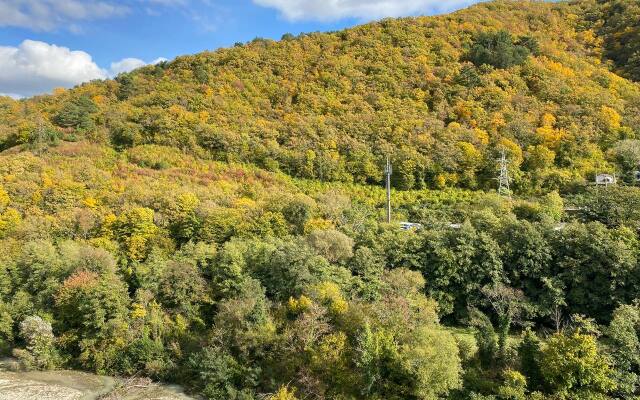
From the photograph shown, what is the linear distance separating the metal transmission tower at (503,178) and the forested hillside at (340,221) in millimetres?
1137

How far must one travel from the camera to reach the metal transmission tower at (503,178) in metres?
38.8

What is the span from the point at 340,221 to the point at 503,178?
17516 millimetres

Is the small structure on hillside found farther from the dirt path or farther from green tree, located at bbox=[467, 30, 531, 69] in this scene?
the dirt path

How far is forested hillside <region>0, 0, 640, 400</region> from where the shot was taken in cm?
2042

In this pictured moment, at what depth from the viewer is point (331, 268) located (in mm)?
24578

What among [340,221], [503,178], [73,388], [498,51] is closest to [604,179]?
[503,178]

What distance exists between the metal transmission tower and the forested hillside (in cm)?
114

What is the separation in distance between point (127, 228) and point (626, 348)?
1124 inches

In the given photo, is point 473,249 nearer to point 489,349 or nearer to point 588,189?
point 489,349

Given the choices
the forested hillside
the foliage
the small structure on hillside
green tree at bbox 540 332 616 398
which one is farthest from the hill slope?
green tree at bbox 540 332 616 398

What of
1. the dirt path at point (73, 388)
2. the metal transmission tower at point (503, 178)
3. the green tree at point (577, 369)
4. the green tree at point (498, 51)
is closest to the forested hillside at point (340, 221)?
the green tree at point (577, 369)

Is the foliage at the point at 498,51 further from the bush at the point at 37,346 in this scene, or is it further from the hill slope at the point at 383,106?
the bush at the point at 37,346

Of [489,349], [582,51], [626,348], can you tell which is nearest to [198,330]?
[489,349]

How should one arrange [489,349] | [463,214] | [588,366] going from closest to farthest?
[588,366] → [489,349] → [463,214]
